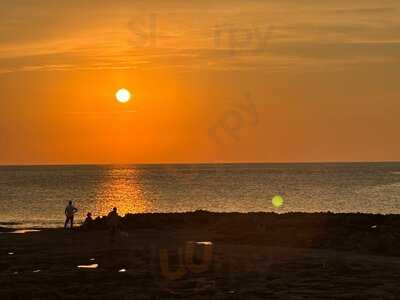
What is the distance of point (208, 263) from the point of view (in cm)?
2903

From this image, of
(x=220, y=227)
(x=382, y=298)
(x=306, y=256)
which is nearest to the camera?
(x=382, y=298)

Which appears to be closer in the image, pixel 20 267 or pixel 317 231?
pixel 20 267

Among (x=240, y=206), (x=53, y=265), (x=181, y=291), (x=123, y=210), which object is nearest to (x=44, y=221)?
(x=123, y=210)

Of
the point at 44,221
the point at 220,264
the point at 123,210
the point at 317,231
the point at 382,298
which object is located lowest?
the point at 382,298

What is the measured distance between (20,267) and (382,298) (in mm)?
14374

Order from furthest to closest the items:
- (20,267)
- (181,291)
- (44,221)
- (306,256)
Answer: (44,221), (306,256), (20,267), (181,291)

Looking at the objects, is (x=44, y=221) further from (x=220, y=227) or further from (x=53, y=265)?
(x=53, y=265)

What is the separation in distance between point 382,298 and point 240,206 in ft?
303

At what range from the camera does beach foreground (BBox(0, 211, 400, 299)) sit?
2295cm

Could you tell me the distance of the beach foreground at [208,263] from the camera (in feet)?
75.3

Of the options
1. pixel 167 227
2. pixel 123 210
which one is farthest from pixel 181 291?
pixel 123 210

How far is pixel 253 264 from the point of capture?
Answer: 28859 millimetres

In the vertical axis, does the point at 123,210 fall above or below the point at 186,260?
above

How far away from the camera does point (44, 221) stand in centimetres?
7912
